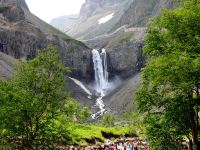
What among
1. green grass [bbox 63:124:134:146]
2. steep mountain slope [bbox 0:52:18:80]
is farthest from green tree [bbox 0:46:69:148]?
steep mountain slope [bbox 0:52:18:80]

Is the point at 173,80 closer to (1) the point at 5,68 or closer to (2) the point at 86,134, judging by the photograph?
(2) the point at 86,134

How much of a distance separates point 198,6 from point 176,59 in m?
5.97

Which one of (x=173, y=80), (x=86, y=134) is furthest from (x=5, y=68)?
(x=173, y=80)

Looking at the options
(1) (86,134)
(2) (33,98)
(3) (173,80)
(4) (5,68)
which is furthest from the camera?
(4) (5,68)

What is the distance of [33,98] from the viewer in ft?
104

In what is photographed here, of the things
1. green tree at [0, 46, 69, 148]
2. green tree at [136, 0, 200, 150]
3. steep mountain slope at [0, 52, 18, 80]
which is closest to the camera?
green tree at [0, 46, 69, 148]

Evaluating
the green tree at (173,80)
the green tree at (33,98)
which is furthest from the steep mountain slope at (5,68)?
→ the green tree at (33,98)

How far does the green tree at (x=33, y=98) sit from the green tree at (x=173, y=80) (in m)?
8.42

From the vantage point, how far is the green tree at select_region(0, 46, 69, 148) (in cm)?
3072

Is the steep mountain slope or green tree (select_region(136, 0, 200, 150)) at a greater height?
the steep mountain slope

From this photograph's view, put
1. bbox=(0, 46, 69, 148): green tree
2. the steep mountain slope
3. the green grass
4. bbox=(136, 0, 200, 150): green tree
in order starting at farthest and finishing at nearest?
the steep mountain slope → the green grass → bbox=(136, 0, 200, 150): green tree → bbox=(0, 46, 69, 148): green tree

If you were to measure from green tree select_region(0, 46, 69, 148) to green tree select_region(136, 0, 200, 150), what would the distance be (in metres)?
8.42

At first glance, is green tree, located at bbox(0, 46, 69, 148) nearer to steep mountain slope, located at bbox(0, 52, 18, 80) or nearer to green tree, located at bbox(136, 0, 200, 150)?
green tree, located at bbox(136, 0, 200, 150)

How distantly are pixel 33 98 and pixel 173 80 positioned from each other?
11.6 meters
